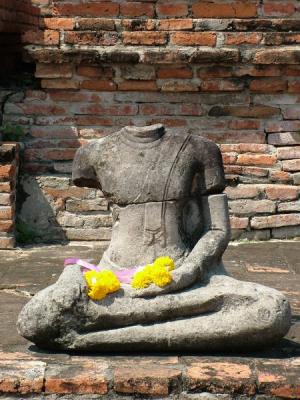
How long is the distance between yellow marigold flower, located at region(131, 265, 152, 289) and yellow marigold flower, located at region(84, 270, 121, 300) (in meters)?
0.08

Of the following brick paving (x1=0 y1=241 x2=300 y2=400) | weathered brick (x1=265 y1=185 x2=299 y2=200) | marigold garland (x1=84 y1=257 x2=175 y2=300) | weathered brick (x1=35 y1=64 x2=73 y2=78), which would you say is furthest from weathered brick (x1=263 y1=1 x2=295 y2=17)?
marigold garland (x1=84 y1=257 x2=175 y2=300)

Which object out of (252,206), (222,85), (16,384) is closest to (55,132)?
(222,85)

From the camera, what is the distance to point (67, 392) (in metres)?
4.21

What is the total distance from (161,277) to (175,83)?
3935 mm

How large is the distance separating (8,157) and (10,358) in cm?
349

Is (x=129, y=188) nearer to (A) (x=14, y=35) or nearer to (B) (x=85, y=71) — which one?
(B) (x=85, y=71)

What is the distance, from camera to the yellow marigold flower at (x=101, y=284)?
15.2ft

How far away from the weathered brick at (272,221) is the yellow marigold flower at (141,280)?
3529mm

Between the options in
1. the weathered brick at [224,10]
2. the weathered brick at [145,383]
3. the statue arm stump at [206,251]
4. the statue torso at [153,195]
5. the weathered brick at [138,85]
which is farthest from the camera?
the weathered brick at [224,10]

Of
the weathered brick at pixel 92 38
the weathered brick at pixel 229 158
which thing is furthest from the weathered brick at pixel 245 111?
the weathered brick at pixel 92 38

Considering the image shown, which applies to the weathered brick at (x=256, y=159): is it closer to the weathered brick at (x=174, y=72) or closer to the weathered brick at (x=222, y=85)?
the weathered brick at (x=222, y=85)

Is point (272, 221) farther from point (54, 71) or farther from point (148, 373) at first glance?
point (148, 373)

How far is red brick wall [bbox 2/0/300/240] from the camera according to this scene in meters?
8.27

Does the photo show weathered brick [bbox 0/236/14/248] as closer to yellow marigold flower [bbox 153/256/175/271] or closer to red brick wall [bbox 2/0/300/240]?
yellow marigold flower [bbox 153/256/175/271]
